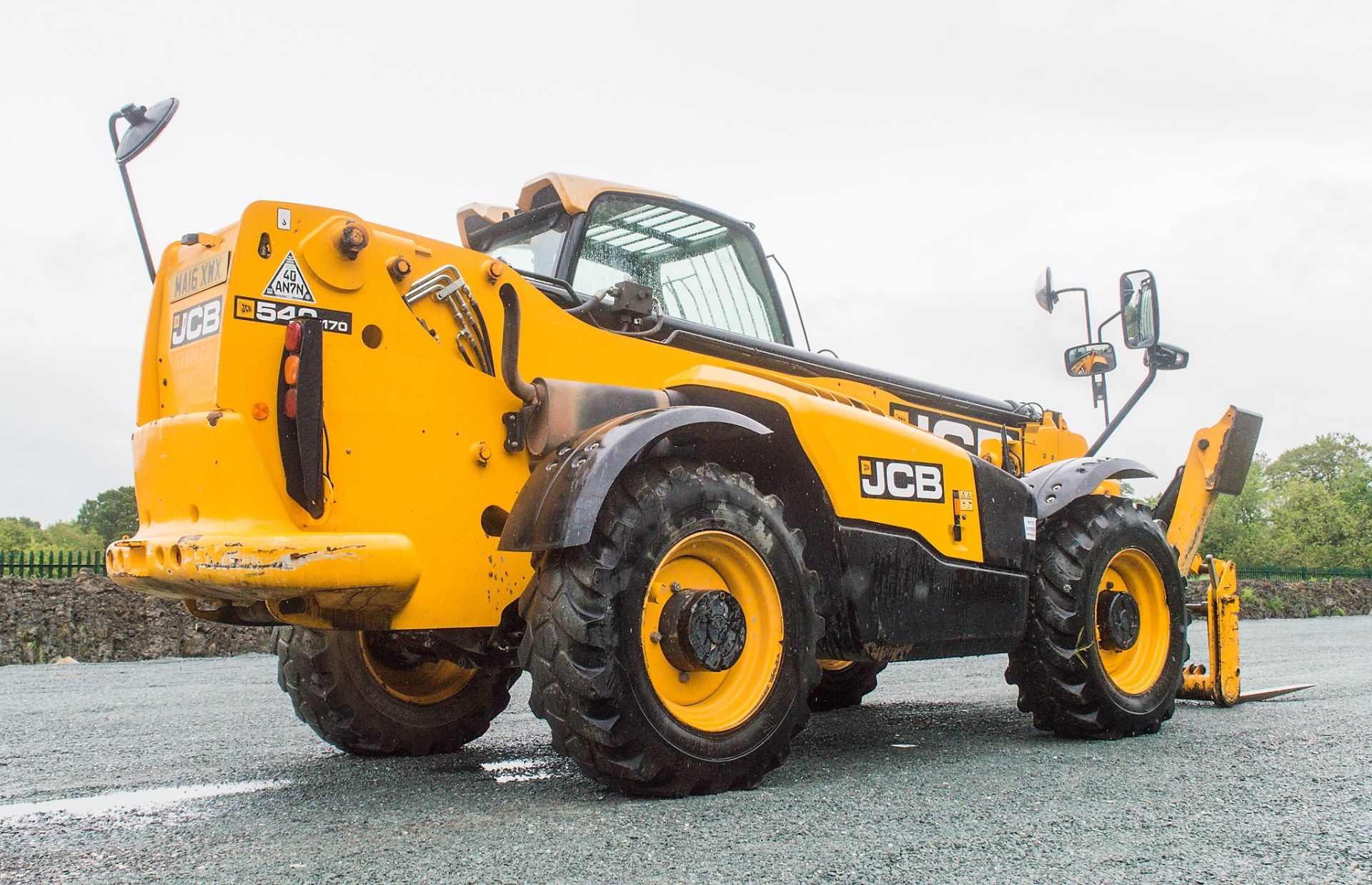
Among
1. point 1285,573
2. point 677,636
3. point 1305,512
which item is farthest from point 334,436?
point 1305,512

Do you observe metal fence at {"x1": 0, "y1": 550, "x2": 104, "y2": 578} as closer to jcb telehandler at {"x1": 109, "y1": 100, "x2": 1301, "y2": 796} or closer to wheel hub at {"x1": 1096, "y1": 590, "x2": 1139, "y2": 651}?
jcb telehandler at {"x1": 109, "y1": 100, "x2": 1301, "y2": 796}

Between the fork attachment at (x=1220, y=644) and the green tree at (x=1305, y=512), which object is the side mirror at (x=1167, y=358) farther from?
the green tree at (x=1305, y=512)

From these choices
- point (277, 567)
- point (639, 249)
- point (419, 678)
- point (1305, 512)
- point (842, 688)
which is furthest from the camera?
point (1305, 512)

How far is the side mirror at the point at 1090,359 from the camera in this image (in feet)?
23.2

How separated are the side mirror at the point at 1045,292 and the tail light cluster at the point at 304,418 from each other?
4319 millimetres

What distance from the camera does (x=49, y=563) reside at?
48.5ft

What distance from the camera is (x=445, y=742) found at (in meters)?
5.55

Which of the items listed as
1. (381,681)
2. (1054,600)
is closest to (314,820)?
(381,681)

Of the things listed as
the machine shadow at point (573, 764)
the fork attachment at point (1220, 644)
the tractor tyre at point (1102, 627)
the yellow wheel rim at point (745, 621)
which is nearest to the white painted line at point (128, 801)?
the machine shadow at point (573, 764)

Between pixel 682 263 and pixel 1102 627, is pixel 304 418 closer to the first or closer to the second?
pixel 682 263

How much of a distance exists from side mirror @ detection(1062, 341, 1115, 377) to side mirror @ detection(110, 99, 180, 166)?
5.14m

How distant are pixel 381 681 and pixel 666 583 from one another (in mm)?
1767

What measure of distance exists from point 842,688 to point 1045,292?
2.77 metres

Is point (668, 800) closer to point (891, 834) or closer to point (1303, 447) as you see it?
point (891, 834)
